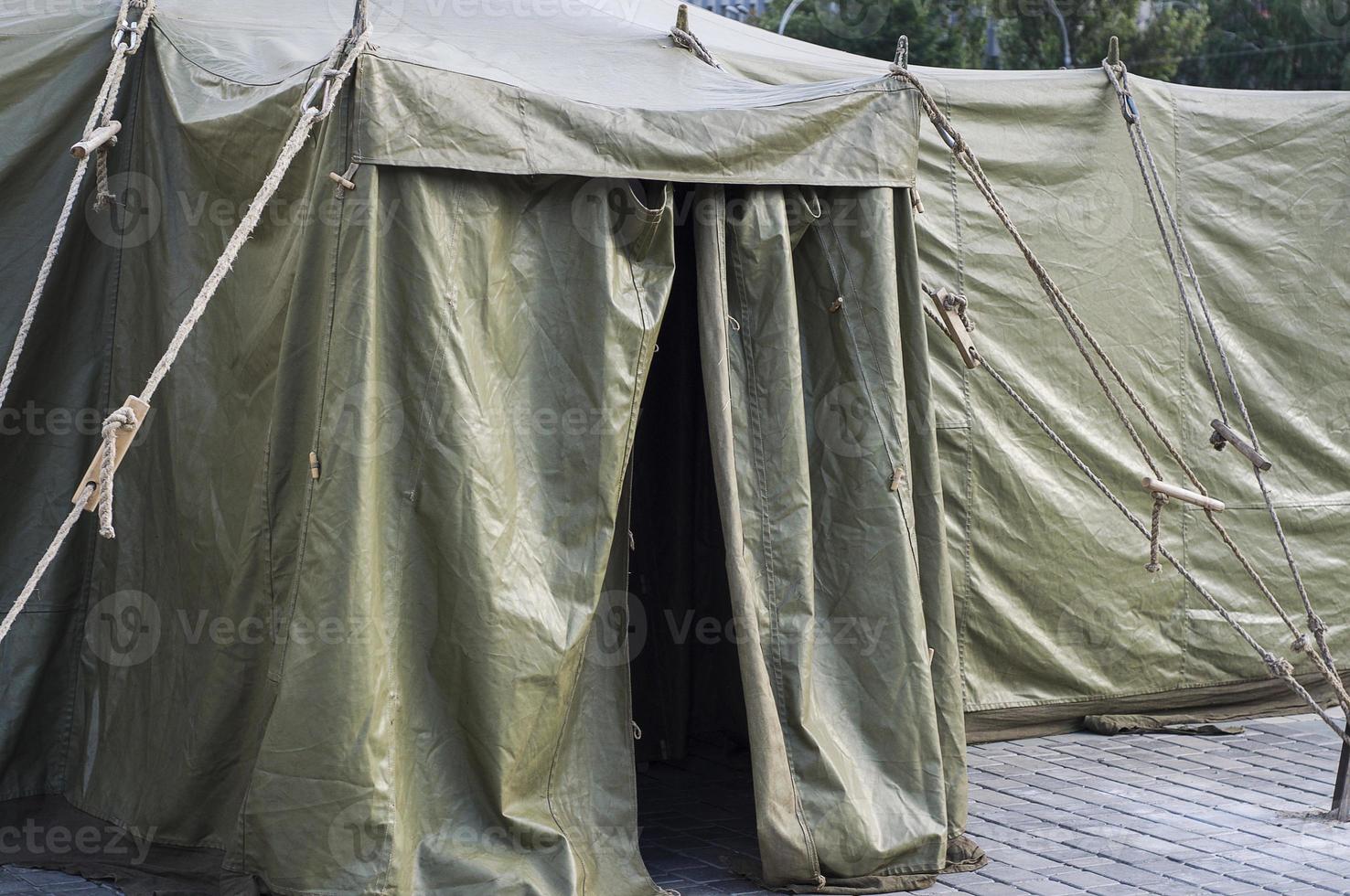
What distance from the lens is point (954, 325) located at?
4.62 meters

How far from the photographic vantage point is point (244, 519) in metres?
3.94

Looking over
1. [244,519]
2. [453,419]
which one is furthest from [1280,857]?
[244,519]

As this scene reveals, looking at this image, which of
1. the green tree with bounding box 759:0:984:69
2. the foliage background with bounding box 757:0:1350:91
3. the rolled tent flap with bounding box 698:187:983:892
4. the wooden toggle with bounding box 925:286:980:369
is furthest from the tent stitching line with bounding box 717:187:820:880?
the foliage background with bounding box 757:0:1350:91

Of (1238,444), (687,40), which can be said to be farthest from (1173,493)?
(687,40)

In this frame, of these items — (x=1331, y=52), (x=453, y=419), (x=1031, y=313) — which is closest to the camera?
(x=453, y=419)

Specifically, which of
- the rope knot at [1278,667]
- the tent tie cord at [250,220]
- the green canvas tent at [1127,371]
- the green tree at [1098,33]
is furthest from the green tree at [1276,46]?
the tent tie cord at [250,220]

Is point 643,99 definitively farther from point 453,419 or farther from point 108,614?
point 108,614

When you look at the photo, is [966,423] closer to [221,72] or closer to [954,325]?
[954,325]

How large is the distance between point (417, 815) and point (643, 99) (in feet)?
6.27

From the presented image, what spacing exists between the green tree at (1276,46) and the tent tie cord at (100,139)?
18.3 metres

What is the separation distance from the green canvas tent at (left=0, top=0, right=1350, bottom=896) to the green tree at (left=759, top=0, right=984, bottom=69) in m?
14.6

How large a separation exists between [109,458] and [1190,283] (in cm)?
416

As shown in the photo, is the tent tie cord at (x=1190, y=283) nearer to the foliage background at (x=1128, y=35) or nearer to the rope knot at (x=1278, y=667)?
the rope knot at (x=1278, y=667)

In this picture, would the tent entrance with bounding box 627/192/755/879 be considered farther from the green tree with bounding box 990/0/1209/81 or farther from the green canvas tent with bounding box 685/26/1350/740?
the green tree with bounding box 990/0/1209/81
